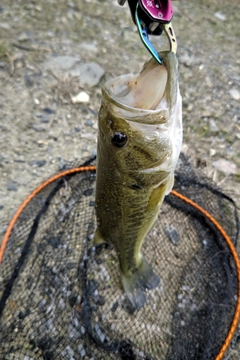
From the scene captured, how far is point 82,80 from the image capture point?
440cm

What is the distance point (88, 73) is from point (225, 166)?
210cm

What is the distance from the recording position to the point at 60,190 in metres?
3.19

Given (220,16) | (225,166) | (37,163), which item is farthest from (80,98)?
(220,16)

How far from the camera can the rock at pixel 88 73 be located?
4406mm

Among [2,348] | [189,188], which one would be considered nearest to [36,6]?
[189,188]

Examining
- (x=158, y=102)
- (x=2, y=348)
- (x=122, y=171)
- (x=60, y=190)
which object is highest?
(x=158, y=102)

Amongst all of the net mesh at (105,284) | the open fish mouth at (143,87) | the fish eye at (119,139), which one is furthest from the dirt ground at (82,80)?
the open fish mouth at (143,87)

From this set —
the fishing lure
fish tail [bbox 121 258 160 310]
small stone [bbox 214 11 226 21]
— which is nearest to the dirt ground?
small stone [bbox 214 11 226 21]

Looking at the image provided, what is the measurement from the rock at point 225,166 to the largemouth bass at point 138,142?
1.69 meters

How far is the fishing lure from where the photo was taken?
1.71 metres

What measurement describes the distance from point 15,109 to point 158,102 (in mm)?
2580

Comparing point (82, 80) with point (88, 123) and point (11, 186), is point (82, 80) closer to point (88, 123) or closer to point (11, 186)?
point (88, 123)

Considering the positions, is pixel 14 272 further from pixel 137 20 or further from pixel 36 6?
pixel 36 6

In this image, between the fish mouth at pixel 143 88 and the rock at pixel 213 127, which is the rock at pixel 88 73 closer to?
the rock at pixel 213 127
